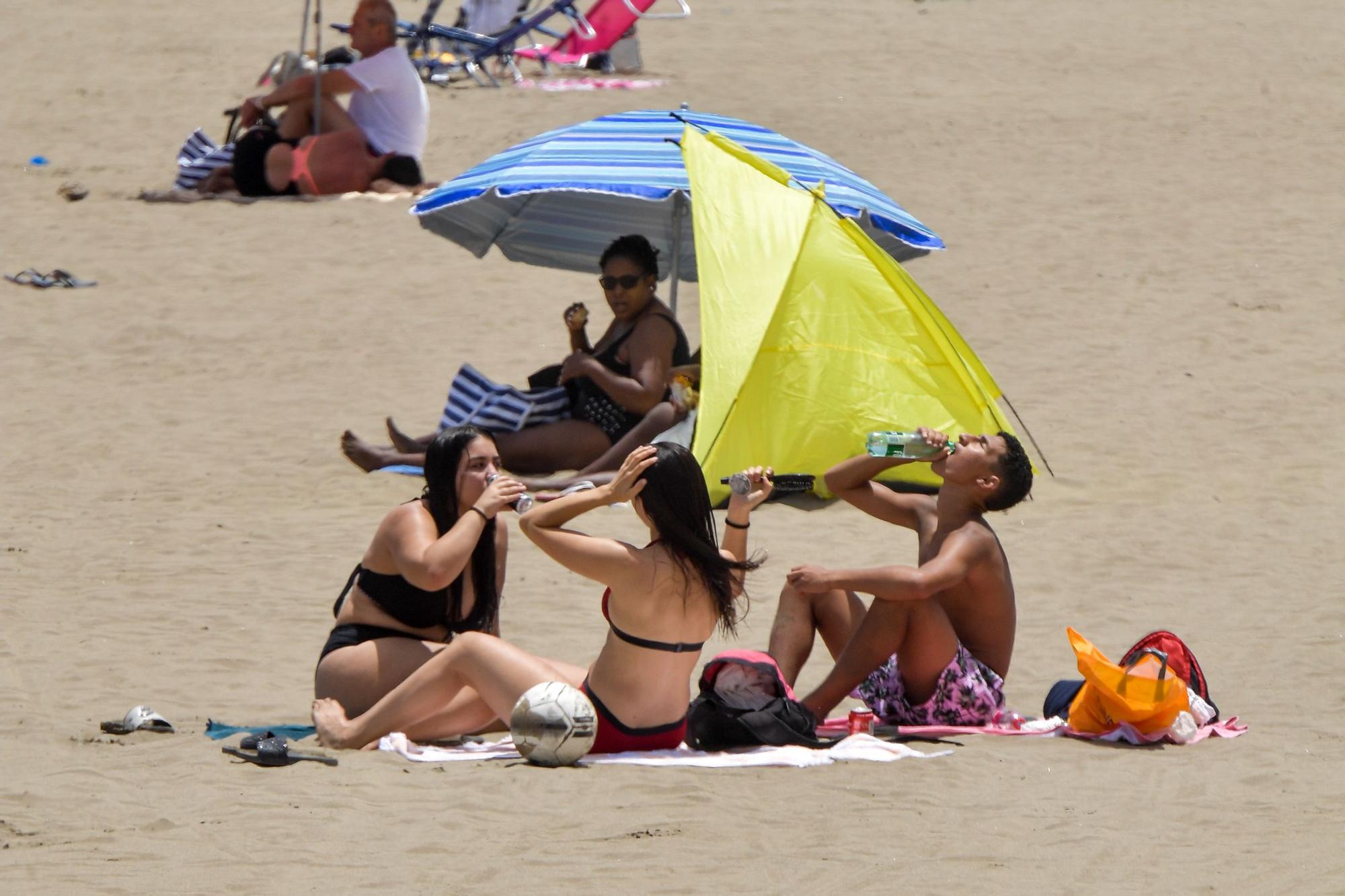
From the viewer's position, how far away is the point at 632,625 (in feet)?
14.6

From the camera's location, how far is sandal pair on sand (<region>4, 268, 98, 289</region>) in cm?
1123

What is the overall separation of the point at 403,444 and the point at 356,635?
338 centimetres

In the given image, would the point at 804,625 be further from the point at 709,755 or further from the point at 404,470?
the point at 404,470

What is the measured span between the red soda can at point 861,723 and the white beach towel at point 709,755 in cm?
18

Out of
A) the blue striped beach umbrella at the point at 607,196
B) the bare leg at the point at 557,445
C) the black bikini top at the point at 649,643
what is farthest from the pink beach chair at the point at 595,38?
the black bikini top at the point at 649,643

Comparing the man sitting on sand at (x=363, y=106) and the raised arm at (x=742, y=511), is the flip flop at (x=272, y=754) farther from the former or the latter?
the man sitting on sand at (x=363, y=106)

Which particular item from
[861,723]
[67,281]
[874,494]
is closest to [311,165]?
[67,281]

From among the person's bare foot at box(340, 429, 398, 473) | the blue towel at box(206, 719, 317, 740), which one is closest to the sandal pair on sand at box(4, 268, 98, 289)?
the person's bare foot at box(340, 429, 398, 473)

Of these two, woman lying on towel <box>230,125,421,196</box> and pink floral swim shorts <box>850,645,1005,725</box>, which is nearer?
pink floral swim shorts <box>850,645,1005,725</box>

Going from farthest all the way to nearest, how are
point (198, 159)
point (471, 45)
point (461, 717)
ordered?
point (471, 45) < point (198, 159) < point (461, 717)

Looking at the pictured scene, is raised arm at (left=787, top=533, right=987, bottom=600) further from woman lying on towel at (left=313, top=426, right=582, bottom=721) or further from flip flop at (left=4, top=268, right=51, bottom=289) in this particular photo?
flip flop at (left=4, top=268, right=51, bottom=289)

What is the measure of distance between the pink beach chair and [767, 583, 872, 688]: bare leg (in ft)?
40.1

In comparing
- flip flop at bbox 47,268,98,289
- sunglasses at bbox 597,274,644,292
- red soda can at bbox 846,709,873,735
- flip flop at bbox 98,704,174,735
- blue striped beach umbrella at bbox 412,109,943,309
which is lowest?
flip flop at bbox 98,704,174,735

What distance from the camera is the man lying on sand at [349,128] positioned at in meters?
11.5
